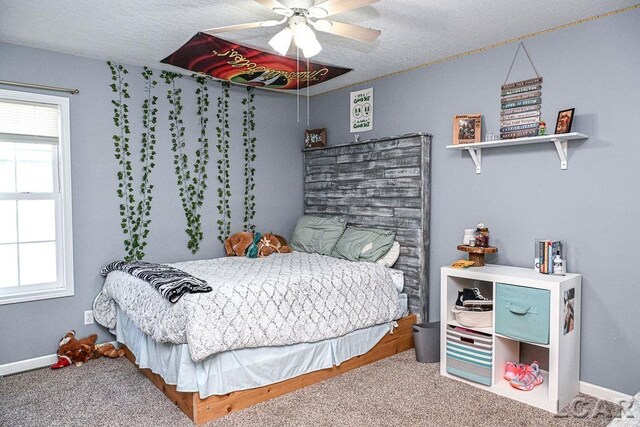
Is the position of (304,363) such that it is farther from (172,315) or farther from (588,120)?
(588,120)

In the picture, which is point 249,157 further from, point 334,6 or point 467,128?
point 334,6

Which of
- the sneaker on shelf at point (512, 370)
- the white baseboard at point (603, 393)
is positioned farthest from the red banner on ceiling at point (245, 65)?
the white baseboard at point (603, 393)

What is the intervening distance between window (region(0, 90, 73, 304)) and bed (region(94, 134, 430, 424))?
45 cm

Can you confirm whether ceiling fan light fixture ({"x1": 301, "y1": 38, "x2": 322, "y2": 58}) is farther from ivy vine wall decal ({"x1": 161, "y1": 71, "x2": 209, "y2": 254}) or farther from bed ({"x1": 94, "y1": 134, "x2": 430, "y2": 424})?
ivy vine wall decal ({"x1": 161, "y1": 71, "x2": 209, "y2": 254})

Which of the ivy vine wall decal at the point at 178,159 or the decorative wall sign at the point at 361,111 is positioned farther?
the decorative wall sign at the point at 361,111

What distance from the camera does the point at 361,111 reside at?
4.09 m

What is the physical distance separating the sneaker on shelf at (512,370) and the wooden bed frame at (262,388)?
814 millimetres

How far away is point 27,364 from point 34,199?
119 cm

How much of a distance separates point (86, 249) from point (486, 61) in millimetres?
3299

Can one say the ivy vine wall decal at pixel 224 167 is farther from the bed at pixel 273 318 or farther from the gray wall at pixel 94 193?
the bed at pixel 273 318

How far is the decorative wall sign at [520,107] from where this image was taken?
113 inches

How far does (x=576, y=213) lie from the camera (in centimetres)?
275

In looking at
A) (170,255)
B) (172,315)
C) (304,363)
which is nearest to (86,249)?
(170,255)

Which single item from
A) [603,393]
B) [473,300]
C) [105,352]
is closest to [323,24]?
[473,300]
